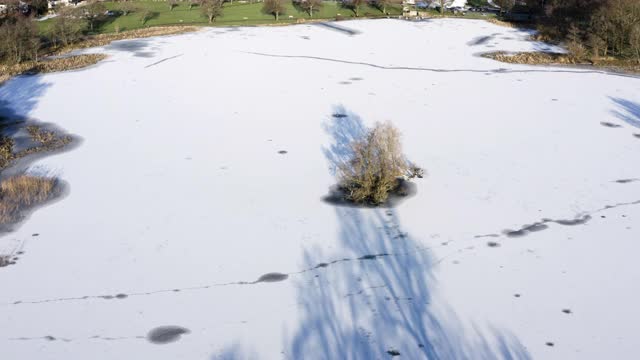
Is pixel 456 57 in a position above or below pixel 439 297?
above

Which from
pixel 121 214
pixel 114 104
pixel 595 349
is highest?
pixel 114 104

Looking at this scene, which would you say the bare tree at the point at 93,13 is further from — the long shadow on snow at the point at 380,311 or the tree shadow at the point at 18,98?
the long shadow on snow at the point at 380,311

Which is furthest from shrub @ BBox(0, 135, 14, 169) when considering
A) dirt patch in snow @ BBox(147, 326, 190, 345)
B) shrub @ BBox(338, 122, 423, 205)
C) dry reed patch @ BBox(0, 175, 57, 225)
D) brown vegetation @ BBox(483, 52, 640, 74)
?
brown vegetation @ BBox(483, 52, 640, 74)

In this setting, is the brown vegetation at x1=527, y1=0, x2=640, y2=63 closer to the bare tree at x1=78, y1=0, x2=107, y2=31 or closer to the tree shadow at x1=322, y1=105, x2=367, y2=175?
the tree shadow at x1=322, y1=105, x2=367, y2=175

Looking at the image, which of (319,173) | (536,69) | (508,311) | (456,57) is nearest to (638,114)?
(536,69)

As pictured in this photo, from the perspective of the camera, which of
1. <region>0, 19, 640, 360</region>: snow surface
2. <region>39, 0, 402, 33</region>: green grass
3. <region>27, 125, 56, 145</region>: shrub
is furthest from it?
<region>39, 0, 402, 33</region>: green grass

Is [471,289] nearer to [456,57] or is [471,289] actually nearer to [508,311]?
[508,311]

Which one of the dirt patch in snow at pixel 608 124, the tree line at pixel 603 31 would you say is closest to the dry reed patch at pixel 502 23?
the tree line at pixel 603 31
